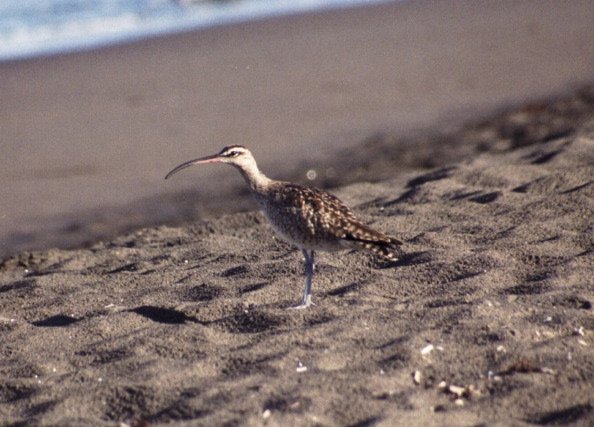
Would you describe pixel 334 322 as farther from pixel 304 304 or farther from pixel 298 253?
pixel 298 253

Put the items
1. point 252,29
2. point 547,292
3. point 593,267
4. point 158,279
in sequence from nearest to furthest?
point 547,292 < point 593,267 < point 158,279 < point 252,29

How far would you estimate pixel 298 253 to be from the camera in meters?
6.74

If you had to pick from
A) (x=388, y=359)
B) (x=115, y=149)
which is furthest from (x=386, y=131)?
(x=388, y=359)

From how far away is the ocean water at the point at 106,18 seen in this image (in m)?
19.9

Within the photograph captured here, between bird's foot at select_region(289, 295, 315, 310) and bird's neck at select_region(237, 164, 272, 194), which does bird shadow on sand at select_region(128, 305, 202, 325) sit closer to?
bird's foot at select_region(289, 295, 315, 310)

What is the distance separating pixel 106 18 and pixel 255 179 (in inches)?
710

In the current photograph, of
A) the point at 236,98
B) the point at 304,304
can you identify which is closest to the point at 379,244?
the point at 304,304

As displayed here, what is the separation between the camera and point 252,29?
1939 cm

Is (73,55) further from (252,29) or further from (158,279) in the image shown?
(158,279)

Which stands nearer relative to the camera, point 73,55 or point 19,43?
point 73,55

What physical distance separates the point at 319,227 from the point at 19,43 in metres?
16.5

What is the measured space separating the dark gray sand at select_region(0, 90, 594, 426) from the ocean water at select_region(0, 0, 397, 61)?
42.6 feet

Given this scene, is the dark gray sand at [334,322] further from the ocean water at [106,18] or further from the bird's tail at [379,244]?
the ocean water at [106,18]

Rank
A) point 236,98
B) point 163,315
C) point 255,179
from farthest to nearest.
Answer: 1. point 236,98
2. point 255,179
3. point 163,315
